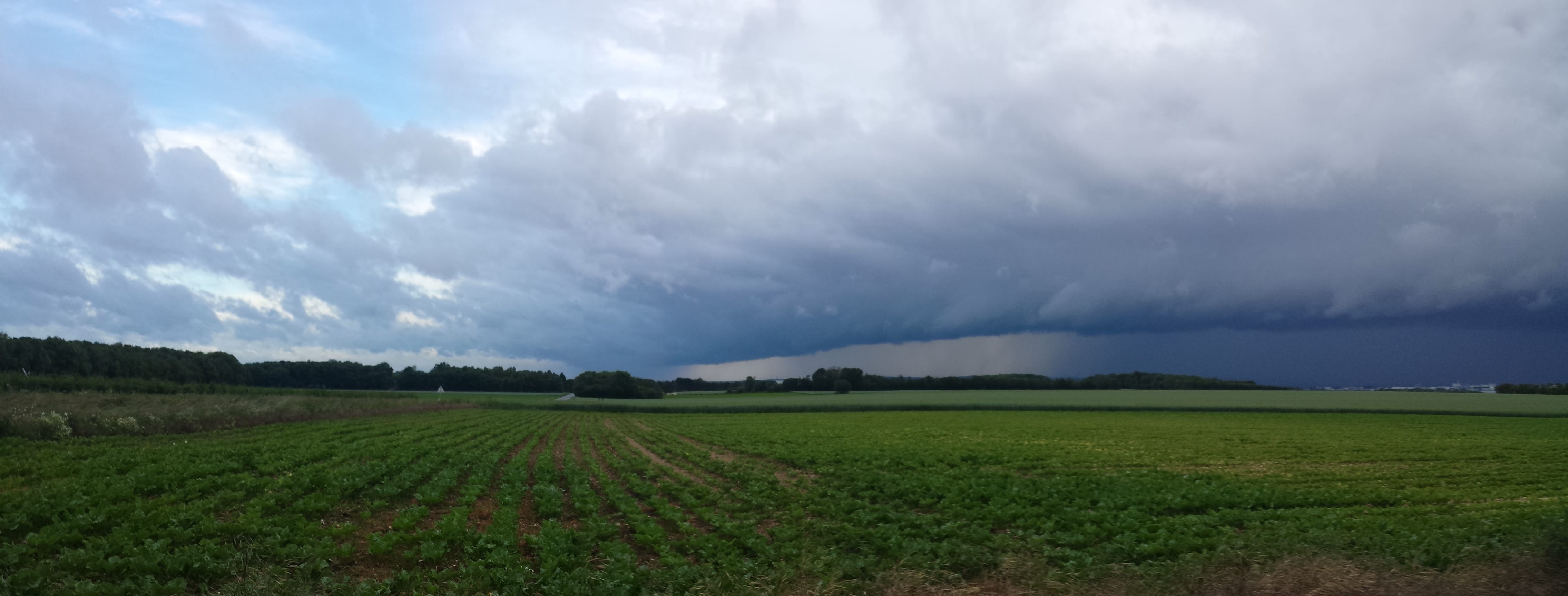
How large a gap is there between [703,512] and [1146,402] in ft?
248

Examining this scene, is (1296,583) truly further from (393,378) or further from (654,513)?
(393,378)

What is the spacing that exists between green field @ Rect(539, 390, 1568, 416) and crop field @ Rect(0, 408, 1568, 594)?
3970 centimetres

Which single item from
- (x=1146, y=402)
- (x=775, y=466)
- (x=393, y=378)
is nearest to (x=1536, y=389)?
(x=1146, y=402)

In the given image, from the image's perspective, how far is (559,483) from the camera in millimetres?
19922

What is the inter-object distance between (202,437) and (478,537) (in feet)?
79.0

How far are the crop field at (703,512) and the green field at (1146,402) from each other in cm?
3970

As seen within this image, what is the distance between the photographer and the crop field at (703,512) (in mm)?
10000

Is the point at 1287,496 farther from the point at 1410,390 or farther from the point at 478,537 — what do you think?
the point at 1410,390

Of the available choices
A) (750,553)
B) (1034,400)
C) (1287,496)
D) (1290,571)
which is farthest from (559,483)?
(1034,400)

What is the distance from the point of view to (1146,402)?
7838cm

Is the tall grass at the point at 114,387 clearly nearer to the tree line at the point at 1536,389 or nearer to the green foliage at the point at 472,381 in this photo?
the green foliage at the point at 472,381

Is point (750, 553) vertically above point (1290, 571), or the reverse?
point (1290, 571)

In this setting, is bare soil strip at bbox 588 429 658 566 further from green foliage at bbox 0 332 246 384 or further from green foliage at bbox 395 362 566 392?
green foliage at bbox 395 362 566 392

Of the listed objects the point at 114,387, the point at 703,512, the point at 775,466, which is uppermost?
the point at 114,387
